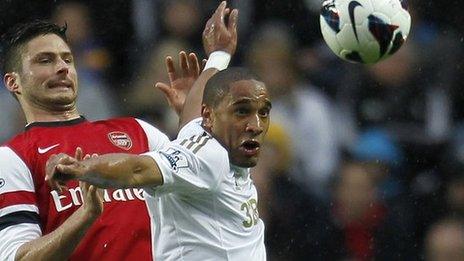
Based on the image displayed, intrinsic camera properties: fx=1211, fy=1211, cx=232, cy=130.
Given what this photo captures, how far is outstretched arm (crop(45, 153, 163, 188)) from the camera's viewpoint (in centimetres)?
333

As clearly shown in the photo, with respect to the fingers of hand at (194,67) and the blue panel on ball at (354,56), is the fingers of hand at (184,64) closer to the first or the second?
the fingers of hand at (194,67)

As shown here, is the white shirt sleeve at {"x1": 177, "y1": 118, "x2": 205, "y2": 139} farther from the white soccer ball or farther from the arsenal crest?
the white soccer ball

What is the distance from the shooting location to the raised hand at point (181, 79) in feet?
14.7

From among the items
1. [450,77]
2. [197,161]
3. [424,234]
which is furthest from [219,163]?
[450,77]

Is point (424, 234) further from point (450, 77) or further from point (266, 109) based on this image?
point (266, 109)

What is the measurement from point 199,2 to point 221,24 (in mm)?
2301

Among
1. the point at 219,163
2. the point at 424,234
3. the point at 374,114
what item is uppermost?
the point at 219,163

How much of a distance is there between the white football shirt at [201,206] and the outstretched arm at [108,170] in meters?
0.07

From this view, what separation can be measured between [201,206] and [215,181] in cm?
11

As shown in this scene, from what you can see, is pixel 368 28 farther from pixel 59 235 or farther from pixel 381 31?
pixel 59 235

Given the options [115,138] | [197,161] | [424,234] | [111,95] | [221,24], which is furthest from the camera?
[111,95]

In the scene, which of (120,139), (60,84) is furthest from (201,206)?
(60,84)

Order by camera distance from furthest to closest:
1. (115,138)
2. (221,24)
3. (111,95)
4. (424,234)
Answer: (111,95), (424,234), (221,24), (115,138)

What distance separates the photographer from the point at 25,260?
12.6 feet
